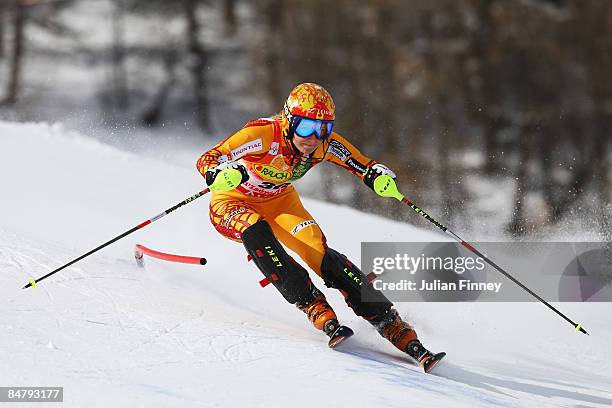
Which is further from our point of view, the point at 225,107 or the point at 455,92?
the point at 225,107

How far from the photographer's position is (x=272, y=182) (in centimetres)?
481

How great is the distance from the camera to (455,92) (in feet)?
72.1

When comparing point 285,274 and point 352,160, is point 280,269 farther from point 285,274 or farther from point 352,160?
point 352,160

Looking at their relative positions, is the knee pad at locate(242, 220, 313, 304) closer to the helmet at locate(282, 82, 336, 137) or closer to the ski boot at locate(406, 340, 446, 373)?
the ski boot at locate(406, 340, 446, 373)

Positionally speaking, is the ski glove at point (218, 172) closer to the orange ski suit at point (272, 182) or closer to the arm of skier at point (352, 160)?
the orange ski suit at point (272, 182)

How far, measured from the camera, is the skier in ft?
14.1

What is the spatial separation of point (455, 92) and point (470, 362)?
18024 millimetres

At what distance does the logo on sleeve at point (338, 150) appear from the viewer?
16.0 ft

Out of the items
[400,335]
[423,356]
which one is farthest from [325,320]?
[423,356]

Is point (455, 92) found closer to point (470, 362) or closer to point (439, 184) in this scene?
point (439, 184)

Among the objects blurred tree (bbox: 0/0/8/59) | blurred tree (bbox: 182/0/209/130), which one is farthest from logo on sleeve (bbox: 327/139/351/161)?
blurred tree (bbox: 0/0/8/59)

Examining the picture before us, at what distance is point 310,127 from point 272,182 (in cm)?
46

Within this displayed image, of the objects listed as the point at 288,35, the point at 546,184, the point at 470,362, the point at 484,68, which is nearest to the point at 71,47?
the point at 288,35

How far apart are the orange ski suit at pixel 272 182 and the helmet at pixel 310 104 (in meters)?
0.21
